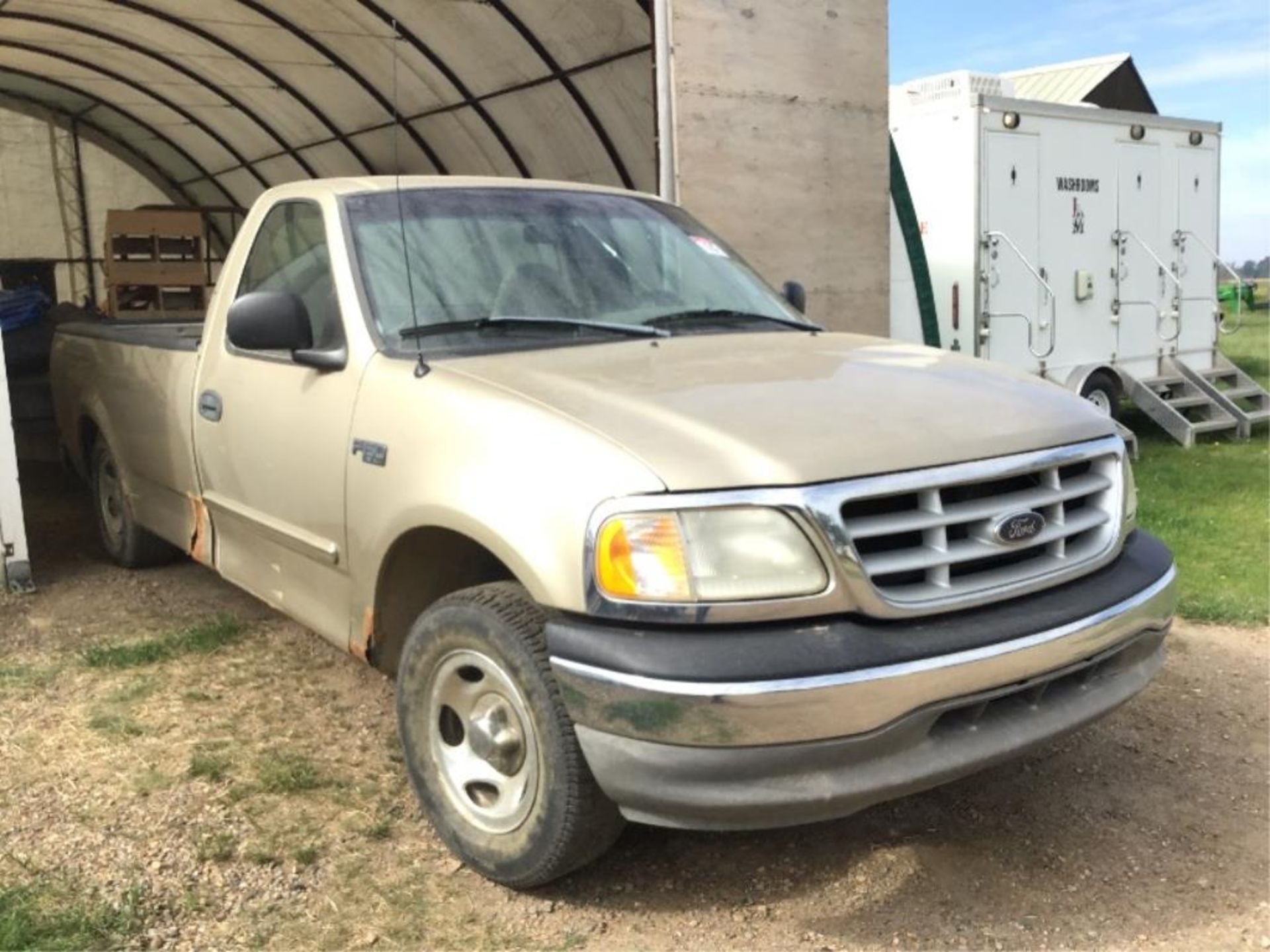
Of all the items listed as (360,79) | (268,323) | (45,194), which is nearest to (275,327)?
(268,323)

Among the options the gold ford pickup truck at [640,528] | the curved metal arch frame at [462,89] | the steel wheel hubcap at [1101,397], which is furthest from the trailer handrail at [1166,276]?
the gold ford pickup truck at [640,528]

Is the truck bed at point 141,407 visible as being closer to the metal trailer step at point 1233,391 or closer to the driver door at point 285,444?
the driver door at point 285,444

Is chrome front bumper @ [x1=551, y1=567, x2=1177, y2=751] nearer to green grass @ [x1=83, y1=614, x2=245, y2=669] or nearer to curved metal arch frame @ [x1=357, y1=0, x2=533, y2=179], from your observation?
green grass @ [x1=83, y1=614, x2=245, y2=669]

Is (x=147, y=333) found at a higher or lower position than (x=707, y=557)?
higher

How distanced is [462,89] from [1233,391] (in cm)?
889

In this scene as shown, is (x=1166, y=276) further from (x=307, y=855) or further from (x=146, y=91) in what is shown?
(x=146, y=91)

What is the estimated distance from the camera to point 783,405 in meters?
2.97

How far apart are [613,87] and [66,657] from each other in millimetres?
7588

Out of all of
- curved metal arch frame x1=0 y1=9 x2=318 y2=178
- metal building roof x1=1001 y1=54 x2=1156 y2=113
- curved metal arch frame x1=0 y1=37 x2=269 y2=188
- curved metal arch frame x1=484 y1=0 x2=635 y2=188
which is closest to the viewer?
curved metal arch frame x1=484 y1=0 x2=635 y2=188

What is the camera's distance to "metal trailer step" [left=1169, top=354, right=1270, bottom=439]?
11578 mm

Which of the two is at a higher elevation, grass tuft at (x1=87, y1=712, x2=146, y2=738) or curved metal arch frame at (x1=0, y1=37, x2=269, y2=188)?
curved metal arch frame at (x1=0, y1=37, x2=269, y2=188)

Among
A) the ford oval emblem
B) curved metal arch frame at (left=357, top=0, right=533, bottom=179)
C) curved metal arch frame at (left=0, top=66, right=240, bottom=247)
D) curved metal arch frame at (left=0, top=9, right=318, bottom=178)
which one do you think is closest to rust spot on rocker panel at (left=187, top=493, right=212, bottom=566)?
the ford oval emblem

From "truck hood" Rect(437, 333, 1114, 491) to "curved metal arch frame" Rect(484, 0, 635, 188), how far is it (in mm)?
7940

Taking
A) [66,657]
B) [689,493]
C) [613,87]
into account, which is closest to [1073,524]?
[689,493]
